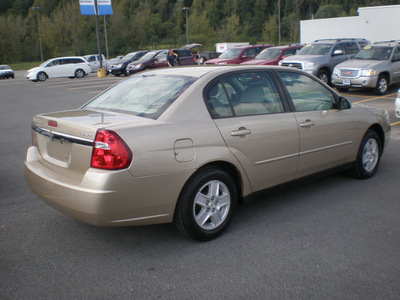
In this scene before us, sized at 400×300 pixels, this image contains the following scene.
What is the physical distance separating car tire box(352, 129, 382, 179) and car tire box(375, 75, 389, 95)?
31.9 feet

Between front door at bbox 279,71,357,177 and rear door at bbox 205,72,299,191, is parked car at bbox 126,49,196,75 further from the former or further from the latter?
rear door at bbox 205,72,299,191

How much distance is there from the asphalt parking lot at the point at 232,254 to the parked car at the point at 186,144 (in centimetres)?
34

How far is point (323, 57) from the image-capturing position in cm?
1692

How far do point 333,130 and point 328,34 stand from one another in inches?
1347

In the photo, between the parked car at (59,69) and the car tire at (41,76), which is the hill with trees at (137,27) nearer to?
the parked car at (59,69)

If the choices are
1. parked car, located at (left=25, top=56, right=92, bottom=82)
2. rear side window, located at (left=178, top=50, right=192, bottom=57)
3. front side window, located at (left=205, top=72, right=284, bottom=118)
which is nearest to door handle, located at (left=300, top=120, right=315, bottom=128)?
front side window, located at (left=205, top=72, right=284, bottom=118)

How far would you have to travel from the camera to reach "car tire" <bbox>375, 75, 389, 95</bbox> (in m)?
14.4

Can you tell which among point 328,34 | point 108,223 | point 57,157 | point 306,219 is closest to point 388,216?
point 306,219

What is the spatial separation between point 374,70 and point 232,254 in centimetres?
1260

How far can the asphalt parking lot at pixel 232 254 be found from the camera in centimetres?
296

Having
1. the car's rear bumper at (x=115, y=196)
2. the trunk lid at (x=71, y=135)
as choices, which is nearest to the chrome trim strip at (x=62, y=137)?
the trunk lid at (x=71, y=135)

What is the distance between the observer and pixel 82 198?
10.6 feet

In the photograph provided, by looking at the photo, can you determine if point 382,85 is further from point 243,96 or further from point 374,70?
point 243,96

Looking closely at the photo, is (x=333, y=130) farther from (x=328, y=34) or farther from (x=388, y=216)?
(x=328, y=34)
